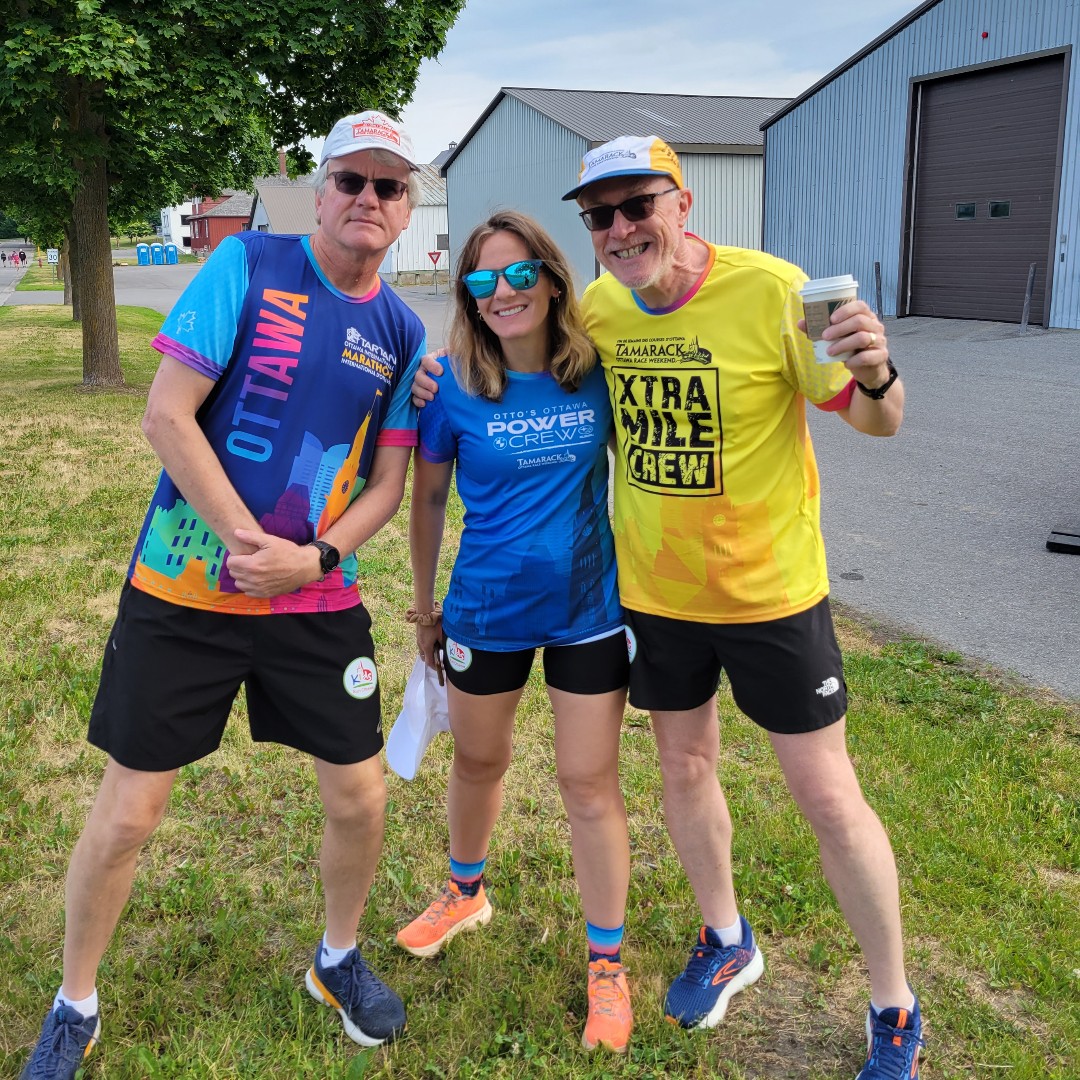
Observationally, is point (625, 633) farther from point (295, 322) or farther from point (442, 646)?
point (295, 322)

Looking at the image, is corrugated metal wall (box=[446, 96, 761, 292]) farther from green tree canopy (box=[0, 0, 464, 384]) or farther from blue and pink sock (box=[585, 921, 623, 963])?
blue and pink sock (box=[585, 921, 623, 963])

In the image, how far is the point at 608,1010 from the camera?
9.02ft

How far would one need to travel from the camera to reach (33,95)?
38.3 feet

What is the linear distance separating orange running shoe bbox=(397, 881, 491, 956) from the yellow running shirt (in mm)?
1219

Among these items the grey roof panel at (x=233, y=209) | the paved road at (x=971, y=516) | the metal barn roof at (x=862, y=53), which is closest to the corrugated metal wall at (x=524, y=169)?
the metal barn roof at (x=862, y=53)

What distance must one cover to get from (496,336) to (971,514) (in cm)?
587

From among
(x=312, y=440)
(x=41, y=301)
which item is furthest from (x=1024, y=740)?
(x=41, y=301)

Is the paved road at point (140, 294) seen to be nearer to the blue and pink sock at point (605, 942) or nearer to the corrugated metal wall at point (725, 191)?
the corrugated metal wall at point (725, 191)

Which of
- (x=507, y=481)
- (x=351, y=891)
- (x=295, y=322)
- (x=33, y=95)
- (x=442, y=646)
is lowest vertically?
(x=351, y=891)

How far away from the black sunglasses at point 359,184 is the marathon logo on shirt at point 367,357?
12.4 inches

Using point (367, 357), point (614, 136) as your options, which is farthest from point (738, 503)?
point (614, 136)

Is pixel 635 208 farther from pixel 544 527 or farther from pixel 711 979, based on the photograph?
pixel 711 979

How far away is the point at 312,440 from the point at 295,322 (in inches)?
10.8

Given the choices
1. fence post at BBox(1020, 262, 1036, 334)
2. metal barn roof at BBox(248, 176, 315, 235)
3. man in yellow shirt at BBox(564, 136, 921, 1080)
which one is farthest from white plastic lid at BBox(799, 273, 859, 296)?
metal barn roof at BBox(248, 176, 315, 235)
